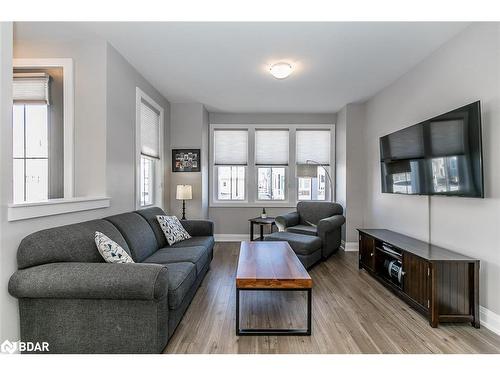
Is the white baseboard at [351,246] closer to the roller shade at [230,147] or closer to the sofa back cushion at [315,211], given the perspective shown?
the sofa back cushion at [315,211]

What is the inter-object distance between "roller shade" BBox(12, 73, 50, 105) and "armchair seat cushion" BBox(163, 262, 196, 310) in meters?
2.23

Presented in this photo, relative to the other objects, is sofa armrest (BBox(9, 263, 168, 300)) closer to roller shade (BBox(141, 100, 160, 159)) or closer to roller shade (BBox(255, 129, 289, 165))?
roller shade (BBox(141, 100, 160, 159))

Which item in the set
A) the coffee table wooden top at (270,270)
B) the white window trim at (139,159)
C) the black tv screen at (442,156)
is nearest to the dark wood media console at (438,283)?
the black tv screen at (442,156)

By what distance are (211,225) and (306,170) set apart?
2.39m

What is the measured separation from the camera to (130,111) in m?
3.32

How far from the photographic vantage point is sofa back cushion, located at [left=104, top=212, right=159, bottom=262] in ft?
8.48

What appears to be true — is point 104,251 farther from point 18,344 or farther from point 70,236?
point 18,344

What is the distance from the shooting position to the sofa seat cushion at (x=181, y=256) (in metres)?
2.64

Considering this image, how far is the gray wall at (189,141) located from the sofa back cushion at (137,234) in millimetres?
1806

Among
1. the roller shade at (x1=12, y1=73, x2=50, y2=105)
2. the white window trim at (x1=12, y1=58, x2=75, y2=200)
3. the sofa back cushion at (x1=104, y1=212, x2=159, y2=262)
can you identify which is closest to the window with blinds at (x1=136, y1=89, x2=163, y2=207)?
the sofa back cushion at (x1=104, y1=212, x2=159, y2=262)

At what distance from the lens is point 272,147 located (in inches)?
219

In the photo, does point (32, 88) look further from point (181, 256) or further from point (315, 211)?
point (315, 211)

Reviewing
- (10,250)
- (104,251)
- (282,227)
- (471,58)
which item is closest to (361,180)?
(282,227)

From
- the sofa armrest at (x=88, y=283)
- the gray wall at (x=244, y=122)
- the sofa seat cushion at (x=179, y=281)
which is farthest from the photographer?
the gray wall at (x=244, y=122)
